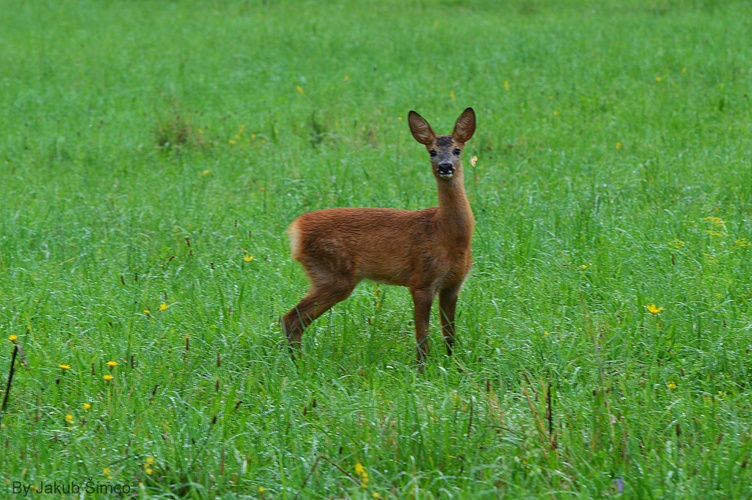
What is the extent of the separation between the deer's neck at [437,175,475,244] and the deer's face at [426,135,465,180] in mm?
74

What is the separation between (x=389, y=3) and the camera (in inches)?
685

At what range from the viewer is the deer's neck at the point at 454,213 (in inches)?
199

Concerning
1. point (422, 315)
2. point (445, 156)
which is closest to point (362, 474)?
point (422, 315)

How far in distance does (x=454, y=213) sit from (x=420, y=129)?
52 cm

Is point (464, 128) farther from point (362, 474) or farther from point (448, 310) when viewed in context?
point (362, 474)

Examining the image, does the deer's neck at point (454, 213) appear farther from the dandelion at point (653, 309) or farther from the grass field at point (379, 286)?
the dandelion at point (653, 309)

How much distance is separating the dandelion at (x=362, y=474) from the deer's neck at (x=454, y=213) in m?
1.75

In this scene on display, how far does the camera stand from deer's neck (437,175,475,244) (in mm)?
5051

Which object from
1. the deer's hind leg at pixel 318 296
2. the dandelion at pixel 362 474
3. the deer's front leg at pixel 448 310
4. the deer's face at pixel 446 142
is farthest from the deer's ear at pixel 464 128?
the dandelion at pixel 362 474

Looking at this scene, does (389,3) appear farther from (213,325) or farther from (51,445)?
(51,445)

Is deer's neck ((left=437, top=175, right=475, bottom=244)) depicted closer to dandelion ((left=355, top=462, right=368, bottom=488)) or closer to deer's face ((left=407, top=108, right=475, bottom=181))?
deer's face ((left=407, top=108, right=475, bottom=181))

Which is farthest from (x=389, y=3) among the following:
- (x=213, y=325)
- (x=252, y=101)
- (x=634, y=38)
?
(x=213, y=325)

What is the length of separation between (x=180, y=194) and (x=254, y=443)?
425 cm

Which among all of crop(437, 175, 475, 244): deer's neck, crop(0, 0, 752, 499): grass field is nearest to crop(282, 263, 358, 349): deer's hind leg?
crop(0, 0, 752, 499): grass field
